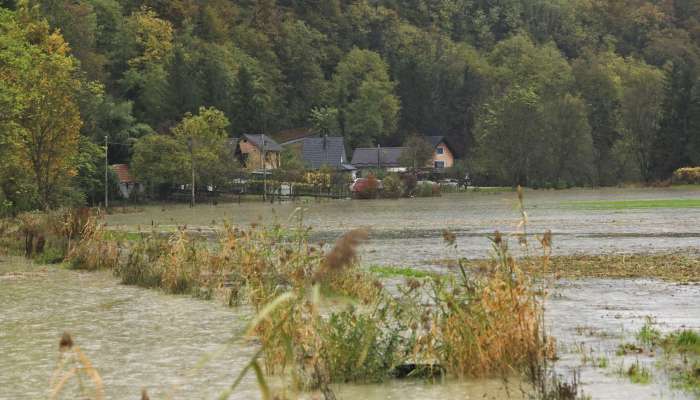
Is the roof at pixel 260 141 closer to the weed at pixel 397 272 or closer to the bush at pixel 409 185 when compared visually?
the bush at pixel 409 185

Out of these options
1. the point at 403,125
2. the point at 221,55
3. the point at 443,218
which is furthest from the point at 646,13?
the point at 443,218

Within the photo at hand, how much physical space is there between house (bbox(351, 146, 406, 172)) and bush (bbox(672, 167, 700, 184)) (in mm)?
37008

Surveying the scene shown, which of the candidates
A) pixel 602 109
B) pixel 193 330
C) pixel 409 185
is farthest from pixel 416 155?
pixel 193 330

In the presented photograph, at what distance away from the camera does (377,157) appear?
13200cm

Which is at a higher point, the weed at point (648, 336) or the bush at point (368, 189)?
the bush at point (368, 189)

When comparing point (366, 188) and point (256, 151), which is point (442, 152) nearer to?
point (256, 151)

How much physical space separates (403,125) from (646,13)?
63.5 m

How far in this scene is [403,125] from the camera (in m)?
144

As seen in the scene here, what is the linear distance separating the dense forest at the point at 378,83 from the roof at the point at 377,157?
675 centimetres

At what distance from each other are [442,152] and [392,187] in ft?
154

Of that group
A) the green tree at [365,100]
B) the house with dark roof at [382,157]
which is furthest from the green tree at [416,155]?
the green tree at [365,100]

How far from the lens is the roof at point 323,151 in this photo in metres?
127

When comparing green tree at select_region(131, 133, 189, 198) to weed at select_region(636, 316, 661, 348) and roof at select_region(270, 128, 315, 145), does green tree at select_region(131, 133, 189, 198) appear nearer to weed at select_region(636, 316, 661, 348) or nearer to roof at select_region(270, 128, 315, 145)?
roof at select_region(270, 128, 315, 145)

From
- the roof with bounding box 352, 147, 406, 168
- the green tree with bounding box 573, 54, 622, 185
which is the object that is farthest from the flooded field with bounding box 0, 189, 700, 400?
the roof with bounding box 352, 147, 406, 168
